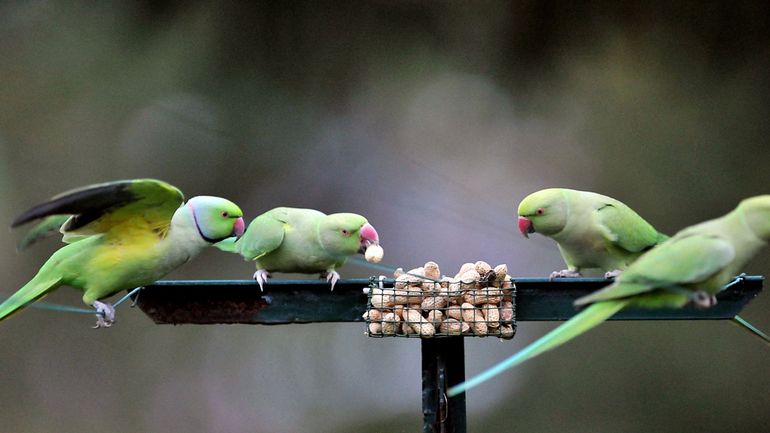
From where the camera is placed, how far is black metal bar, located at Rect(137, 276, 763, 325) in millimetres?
2092

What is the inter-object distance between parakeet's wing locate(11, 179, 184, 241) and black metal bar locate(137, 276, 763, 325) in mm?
192

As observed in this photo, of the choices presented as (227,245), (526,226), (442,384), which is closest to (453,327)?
(442,384)

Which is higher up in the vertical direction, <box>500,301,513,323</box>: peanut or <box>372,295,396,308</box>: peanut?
<box>372,295,396,308</box>: peanut

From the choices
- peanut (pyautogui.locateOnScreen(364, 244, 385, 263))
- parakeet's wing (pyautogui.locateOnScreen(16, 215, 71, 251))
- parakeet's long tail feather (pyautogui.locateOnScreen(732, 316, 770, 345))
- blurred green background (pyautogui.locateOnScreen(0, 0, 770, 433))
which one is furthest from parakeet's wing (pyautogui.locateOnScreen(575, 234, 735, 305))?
blurred green background (pyautogui.locateOnScreen(0, 0, 770, 433))

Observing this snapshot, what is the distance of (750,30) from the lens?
421 cm

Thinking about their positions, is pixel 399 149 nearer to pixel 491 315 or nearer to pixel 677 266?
pixel 491 315

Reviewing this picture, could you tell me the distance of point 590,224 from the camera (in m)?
2.44

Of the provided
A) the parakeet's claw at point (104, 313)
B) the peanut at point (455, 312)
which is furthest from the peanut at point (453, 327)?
the parakeet's claw at point (104, 313)

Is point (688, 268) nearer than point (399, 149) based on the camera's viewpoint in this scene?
Yes

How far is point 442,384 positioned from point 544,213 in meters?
0.63

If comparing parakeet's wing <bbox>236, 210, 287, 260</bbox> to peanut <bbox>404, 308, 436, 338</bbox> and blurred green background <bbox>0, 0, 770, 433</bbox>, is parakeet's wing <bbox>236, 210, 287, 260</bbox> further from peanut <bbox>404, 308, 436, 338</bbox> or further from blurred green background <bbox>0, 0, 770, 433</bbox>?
blurred green background <bbox>0, 0, 770, 433</bbox>

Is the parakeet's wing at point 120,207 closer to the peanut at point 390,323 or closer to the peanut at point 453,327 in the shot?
the peanut at point 390,323

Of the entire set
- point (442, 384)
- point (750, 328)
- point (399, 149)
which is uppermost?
point (399, 149)

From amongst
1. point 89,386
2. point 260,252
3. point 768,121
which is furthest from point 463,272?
point 89,386
